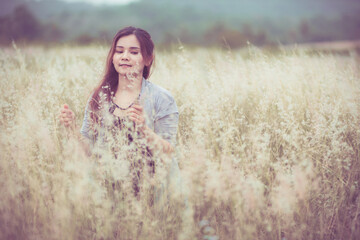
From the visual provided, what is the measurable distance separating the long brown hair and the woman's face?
0.04 metres

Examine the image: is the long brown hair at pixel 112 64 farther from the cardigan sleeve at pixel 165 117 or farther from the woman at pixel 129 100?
the cardigan sleeve at pixel 165 117

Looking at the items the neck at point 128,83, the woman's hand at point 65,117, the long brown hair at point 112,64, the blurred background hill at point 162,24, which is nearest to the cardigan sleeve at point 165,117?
the neck at point 128,83

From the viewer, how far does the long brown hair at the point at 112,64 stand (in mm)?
2160

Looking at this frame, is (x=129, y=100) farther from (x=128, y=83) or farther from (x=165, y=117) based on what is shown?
(x=165, y=117)

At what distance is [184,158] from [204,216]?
415 millimetres

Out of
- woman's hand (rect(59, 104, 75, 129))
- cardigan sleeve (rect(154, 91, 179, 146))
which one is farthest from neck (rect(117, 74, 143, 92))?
woman's hand (rect(59, 104, 75, 129))

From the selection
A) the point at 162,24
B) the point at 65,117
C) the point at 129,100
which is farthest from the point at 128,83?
the point at 162,24

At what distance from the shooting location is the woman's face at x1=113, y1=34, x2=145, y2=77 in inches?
82.4

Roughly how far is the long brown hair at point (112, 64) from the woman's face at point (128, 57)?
0.04 metres

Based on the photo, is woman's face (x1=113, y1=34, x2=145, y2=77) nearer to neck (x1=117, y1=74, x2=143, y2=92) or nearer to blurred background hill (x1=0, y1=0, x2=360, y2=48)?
neck (x1=117, y1=74, x2=143, y2=92)

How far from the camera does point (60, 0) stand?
169 meters

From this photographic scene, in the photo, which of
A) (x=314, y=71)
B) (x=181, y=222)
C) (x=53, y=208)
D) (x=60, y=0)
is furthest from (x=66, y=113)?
(x=60, y=0)

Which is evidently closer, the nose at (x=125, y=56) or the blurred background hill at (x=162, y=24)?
the nose at (x=125, y=56)

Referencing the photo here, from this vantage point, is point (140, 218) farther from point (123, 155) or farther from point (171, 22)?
point (171, 22)
